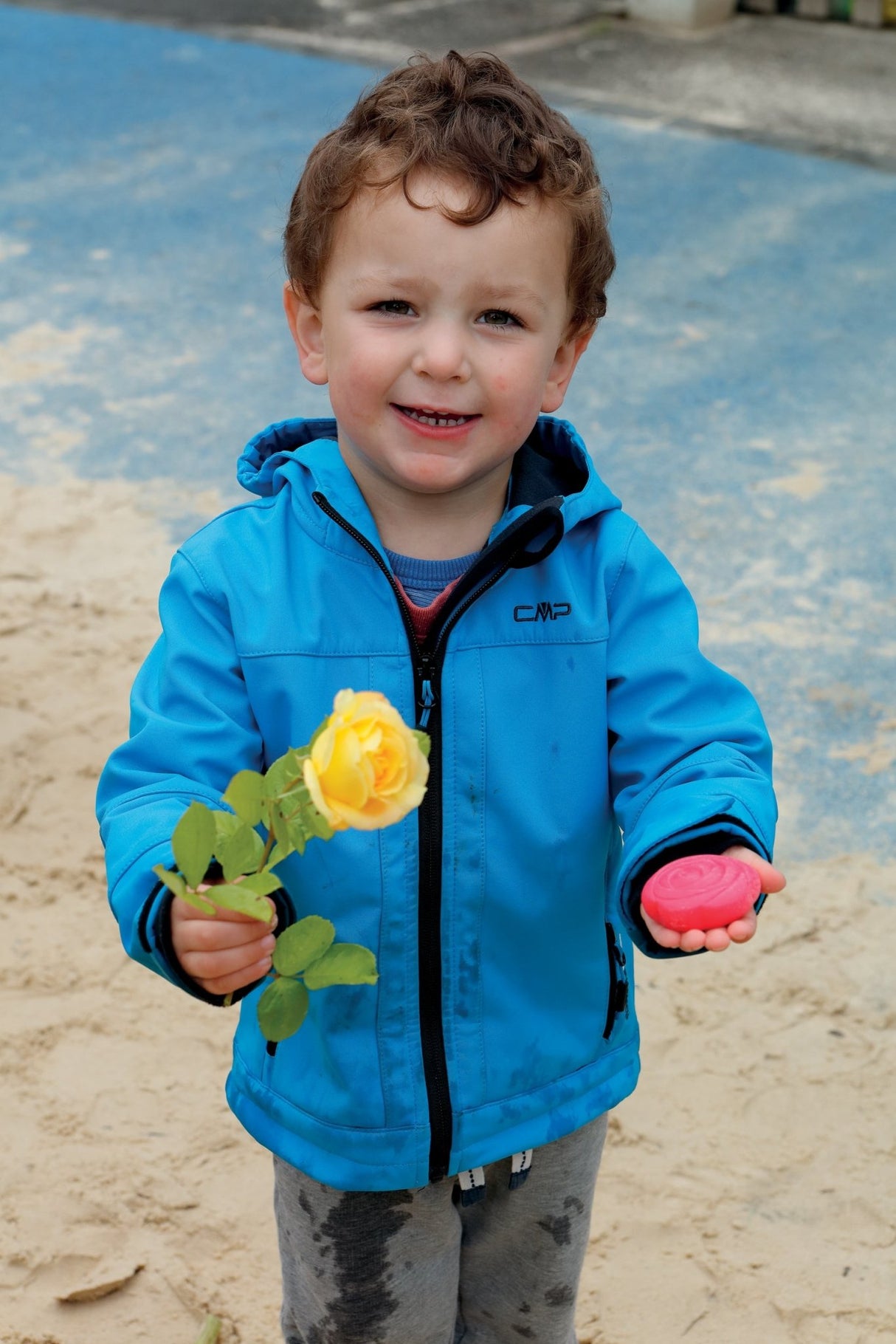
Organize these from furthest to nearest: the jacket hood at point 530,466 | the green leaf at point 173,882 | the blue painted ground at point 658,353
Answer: the blue painted ground at point 658,353
the jacket hood at point 530,466
the green leaf at point 173,882

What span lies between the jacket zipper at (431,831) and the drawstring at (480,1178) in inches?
4.1

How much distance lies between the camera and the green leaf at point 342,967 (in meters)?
1.35

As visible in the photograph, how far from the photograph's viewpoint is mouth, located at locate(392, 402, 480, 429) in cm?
167

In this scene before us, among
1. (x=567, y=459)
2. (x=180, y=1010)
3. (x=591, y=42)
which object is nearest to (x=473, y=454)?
(x=567, y=459)

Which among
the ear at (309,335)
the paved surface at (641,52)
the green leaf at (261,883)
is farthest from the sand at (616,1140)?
the paved surface at (641,52)

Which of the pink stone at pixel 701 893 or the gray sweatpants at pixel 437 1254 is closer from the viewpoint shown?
the pink stone at pixel 701 893

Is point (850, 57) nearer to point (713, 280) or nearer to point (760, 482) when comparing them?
point (713, 280)

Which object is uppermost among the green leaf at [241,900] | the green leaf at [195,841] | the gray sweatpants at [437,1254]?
the green leaf at [195,841]

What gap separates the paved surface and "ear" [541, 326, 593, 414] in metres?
5.83

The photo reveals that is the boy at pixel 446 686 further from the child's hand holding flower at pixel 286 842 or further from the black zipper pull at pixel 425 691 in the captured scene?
the child's hand holding flower at pixel 286 842

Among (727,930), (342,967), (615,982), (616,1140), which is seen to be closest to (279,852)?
(342,967)

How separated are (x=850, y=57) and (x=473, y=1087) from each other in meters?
8.51

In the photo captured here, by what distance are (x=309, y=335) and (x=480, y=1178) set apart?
3.41 feet

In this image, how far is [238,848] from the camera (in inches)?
52.1
